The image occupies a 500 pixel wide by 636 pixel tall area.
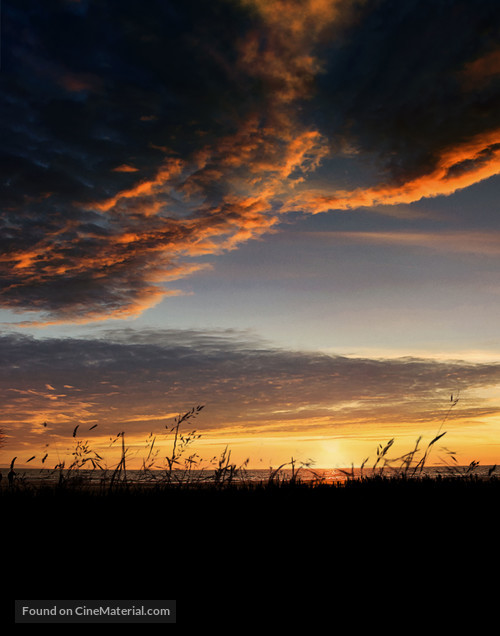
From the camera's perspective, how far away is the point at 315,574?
3730 mm

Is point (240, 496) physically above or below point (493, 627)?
above

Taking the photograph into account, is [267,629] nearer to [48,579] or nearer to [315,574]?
[315,574]

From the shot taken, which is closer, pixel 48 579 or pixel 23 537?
pixel 48 579

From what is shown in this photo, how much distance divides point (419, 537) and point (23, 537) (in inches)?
146

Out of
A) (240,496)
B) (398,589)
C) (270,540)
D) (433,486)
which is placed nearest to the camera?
(398,589)

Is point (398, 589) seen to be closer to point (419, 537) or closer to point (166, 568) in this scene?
point (419, 537)

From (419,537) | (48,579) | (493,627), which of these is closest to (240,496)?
(419,537)

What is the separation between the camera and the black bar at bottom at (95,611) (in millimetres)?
3254

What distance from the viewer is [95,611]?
11.1 feet

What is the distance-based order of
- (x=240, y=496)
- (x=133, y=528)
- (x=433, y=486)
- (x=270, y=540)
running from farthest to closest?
1. (x=433, y=486)
2. (x=240, y=496)
3. (x=133, y=528)
4. (x=270, y=540)

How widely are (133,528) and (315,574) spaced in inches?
72.6

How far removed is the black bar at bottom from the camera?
325cm

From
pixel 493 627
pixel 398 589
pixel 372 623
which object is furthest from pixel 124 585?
pixel 493 627

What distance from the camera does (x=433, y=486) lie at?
7.46m
